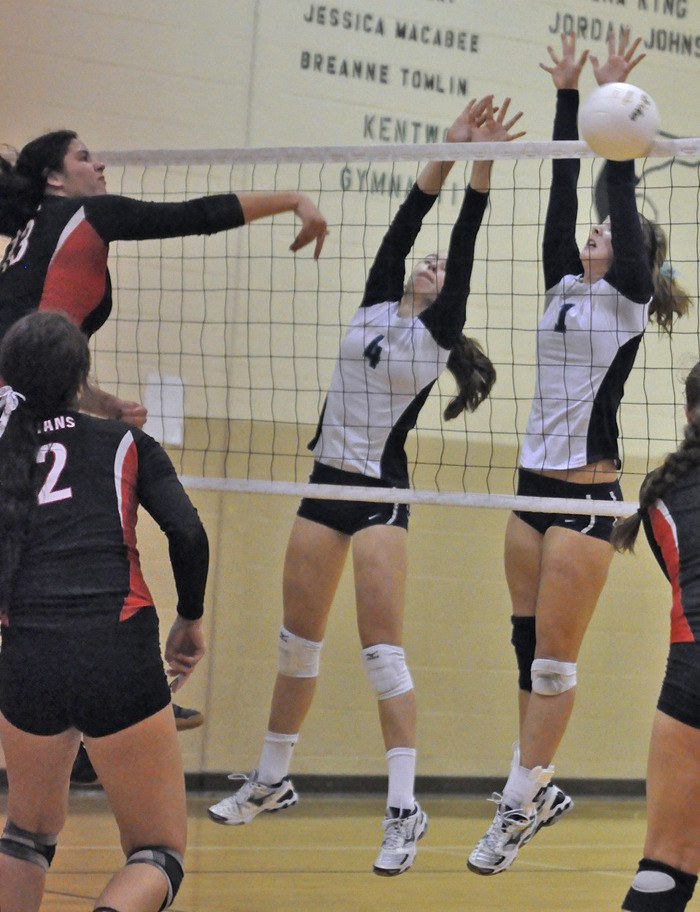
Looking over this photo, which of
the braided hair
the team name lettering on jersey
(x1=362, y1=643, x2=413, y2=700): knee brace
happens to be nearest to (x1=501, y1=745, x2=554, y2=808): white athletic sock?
(x1=362, y1=643, x2=413, y2=700): knee brace

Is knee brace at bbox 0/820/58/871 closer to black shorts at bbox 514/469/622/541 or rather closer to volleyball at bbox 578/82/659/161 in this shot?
black shorts at bbox 514/469/622/541

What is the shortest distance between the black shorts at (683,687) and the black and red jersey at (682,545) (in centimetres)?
4

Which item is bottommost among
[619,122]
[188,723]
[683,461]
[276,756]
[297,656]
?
[276,756]

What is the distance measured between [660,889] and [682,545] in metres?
0.87

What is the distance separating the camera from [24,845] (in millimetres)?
3479

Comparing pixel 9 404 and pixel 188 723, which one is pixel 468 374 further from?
pixel 9 404

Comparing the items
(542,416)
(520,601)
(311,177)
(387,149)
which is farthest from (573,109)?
A: (311,177)

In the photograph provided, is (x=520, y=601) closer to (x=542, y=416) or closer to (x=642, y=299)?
(x=542, y=416)

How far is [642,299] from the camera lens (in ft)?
15.9

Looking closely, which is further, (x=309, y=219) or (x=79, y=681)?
(x=309, y=219)

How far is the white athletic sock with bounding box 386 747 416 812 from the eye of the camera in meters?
4.99

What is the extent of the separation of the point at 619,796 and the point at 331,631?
2255 mm

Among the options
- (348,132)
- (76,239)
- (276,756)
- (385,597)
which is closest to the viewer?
(76,239)

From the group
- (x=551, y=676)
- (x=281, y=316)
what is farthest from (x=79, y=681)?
(x=281, y=316)
